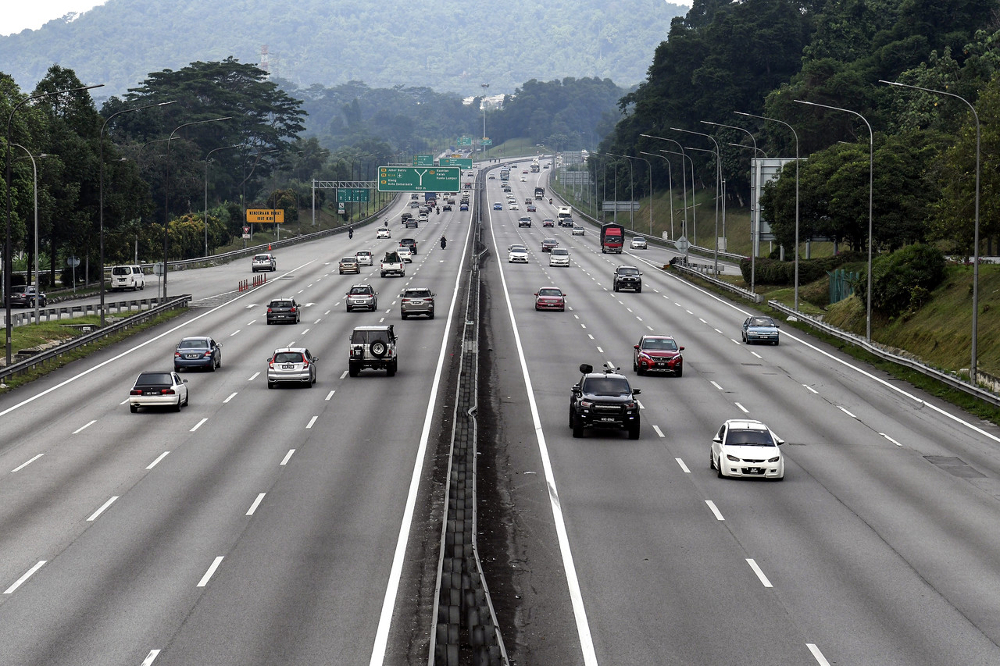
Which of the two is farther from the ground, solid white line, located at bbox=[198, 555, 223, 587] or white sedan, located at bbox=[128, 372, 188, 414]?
white sedan, located at bbox=[128, 372, 188, 414]

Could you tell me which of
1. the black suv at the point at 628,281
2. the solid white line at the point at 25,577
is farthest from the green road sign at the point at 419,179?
the solid white line at the point at 25,577

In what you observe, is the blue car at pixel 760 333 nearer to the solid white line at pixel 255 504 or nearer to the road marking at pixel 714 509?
the road marking at pixel 714 509

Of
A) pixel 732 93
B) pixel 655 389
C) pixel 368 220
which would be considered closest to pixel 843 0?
pixel 732 93

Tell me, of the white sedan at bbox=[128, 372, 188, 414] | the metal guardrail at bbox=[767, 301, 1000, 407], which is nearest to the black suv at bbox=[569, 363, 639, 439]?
the metal guardrail at bbox=[767, 301, 1000, 407]

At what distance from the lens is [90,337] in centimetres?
6081

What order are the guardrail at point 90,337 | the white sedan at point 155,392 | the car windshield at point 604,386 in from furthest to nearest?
the guardrail at point 90,337, the white sedan at point 155,392, the car windshield at point 604,386

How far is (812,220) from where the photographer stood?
88.5 m

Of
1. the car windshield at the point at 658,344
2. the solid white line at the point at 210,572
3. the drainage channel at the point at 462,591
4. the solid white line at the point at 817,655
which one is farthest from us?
the car windshield at the point at 658,344

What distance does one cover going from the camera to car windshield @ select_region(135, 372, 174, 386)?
41812 mm

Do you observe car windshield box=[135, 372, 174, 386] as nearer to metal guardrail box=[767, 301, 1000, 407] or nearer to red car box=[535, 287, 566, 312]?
metal guardrail box=[767, 301, 1000, 407]

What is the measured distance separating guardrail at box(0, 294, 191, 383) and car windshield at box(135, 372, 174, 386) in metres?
9.73

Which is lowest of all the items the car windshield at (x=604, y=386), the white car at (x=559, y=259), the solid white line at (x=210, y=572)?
the solid white line at (x=210, y=572)

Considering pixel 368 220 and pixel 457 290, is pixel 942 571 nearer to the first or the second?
pixel 457 290

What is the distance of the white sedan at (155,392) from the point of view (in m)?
41.7
